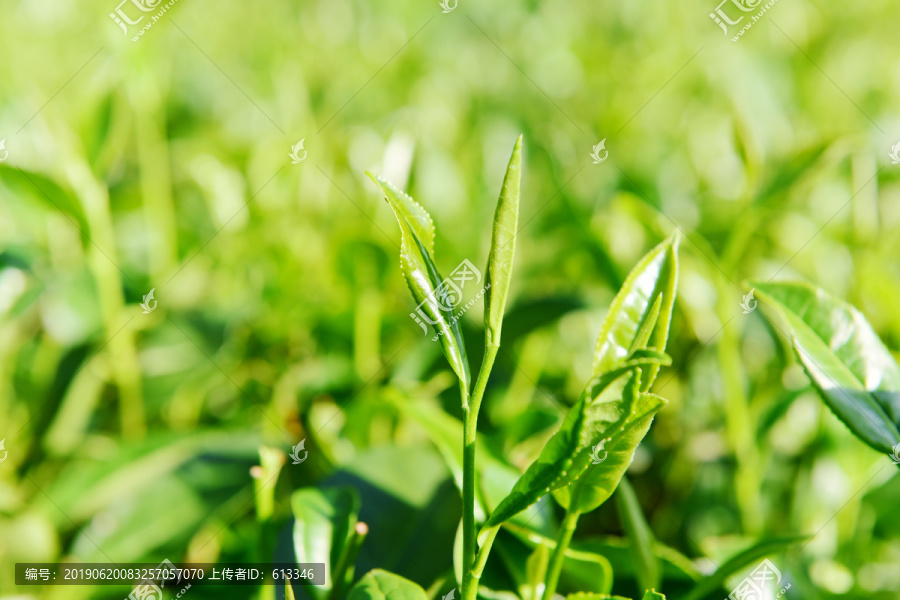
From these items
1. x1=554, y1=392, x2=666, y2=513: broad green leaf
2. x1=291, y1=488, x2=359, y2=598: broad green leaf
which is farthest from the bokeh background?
x1=554, y1=392, x2=666, y2=513: broad green leaf

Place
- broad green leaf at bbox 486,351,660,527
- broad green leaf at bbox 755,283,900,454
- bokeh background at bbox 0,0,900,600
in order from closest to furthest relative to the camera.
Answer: broad green leaf at bbox 486,351,660,527, broad green leaf at bbox 755,283,900,454, bokeh background at bbox 0,0,900,600

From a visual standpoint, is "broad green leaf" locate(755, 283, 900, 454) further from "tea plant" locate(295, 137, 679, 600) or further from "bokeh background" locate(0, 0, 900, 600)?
"bokeh background" locate(0, 0, 900, 600)

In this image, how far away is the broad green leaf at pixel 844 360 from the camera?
1.77 feet

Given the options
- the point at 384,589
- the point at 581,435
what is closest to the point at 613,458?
the point at 581,435

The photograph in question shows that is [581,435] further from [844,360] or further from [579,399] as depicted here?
[844,360]

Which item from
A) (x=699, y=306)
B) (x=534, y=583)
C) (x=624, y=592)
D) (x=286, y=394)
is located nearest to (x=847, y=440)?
(x=699, y=306)

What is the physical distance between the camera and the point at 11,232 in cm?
134

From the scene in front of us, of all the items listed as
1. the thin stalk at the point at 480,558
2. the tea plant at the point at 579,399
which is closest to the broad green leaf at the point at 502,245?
the tea plant at the point at 579,399

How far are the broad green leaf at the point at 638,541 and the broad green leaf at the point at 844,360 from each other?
183mm

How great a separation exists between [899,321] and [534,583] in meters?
0.66

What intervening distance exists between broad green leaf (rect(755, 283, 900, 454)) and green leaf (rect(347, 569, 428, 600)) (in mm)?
323

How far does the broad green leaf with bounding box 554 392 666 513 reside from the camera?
0.44m

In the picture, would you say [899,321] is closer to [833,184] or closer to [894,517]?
[894,517]

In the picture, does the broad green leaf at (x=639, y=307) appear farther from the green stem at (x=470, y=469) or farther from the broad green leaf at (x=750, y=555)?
the broad green leaf at (x=750, y=555)
